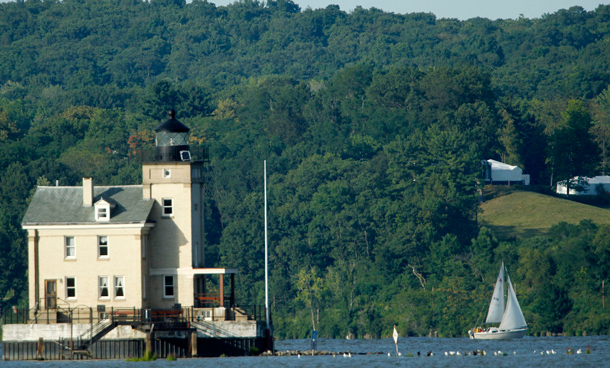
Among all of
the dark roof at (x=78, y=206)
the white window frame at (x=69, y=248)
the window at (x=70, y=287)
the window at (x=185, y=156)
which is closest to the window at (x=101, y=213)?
the dark roof at (x=78, y=206)

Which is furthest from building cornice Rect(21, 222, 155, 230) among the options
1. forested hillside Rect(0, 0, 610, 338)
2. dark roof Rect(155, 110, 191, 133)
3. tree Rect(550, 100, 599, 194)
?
tree Rect(550, 100, 599, 194)

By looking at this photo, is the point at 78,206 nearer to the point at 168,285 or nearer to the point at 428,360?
the point at 168,285

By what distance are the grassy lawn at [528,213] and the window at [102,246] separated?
7372cm

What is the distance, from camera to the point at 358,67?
572ft


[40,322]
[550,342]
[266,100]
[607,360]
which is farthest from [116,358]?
[266,100]

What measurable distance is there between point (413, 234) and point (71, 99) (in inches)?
3042

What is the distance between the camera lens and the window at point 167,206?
222ft

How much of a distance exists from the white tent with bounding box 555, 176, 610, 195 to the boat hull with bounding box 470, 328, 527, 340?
61.3m

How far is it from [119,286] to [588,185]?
10088 cm

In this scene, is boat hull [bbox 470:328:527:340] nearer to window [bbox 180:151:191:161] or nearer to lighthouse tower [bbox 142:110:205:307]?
lighthouse tower [bbox 142:110:205:307]

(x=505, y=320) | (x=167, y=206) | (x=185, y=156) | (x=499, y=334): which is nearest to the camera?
(x=167, y=206)

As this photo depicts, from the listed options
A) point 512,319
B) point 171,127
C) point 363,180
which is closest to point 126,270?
point 171,127

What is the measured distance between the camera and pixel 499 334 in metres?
94.2

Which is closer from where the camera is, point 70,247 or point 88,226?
point 88,226
